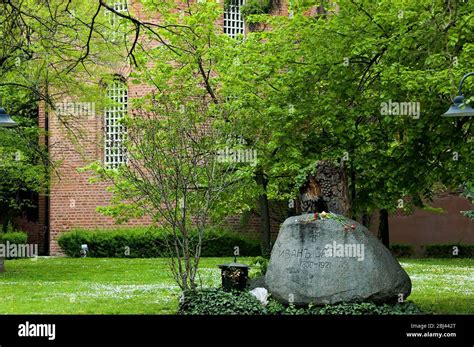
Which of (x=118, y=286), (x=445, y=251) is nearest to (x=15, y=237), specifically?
(x=118, y=286)

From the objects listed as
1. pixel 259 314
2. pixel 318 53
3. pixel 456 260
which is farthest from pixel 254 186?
pixel 456 260

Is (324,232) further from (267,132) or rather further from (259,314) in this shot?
(267,132)

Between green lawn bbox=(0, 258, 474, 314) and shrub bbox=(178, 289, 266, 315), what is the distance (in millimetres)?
756

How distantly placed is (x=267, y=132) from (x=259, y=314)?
5581 mm

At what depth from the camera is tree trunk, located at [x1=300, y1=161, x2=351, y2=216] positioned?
1462cm

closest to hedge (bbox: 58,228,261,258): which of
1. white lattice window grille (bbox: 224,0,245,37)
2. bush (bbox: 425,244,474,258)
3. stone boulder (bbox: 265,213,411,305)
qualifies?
bush (bbox: 425,244,474,258)

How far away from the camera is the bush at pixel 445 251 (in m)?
32.7

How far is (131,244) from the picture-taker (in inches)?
1176

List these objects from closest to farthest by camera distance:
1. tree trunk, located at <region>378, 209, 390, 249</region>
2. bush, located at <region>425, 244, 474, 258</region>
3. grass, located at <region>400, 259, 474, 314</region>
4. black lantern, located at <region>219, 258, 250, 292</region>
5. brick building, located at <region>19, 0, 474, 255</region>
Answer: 1. black lantern, located at <region>219, 258, 250, 292</region>
2. grass, located at <region>400, 259, 474, 314</region>
3. tree trunk, located at <region>378, 209, 390, 249</region>
4. brick building, located at <region>19, 0, 474, 255</region>
5. bush, located at <region>425, 244, 474, 258</region>

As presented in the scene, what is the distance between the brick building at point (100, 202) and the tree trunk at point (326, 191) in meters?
16.5

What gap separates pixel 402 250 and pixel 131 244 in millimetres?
10873

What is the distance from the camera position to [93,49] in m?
22.8

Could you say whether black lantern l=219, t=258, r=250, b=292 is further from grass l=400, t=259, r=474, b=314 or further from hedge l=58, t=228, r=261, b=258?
hedge l=58, t=228, r=261, b=258

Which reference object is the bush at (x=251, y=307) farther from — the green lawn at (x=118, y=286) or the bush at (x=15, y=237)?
the bush at (x=15, y=237)
